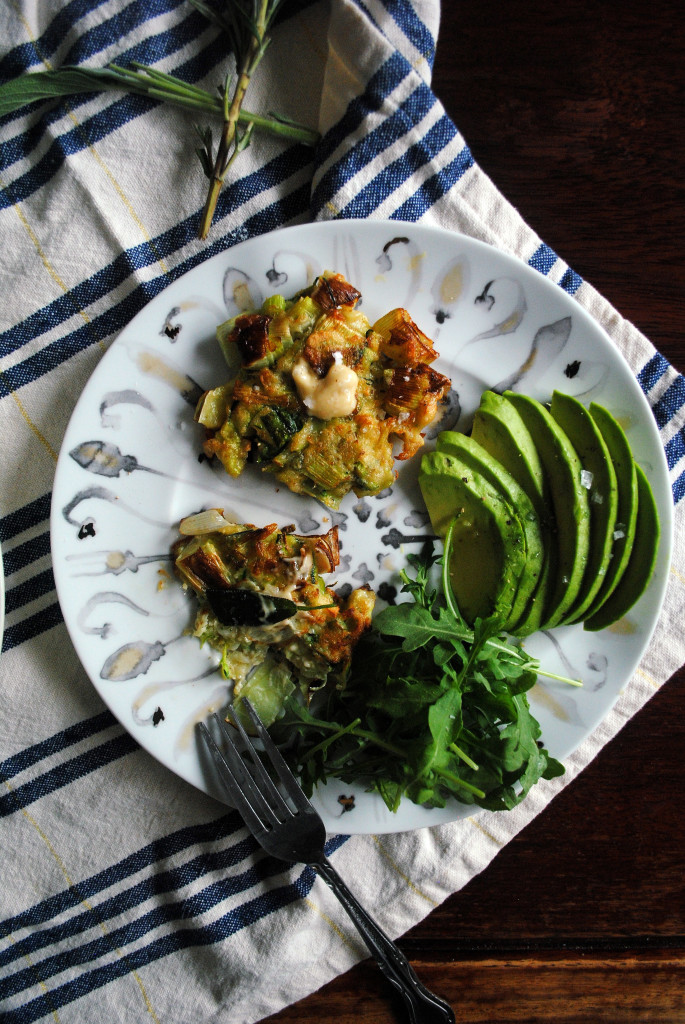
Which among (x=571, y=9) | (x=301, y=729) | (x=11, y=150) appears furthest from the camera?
(x=571, y=9)

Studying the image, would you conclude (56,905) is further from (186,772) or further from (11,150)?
(11,150)

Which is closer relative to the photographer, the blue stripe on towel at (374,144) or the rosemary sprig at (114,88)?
the rosemary sprig at (114,88)

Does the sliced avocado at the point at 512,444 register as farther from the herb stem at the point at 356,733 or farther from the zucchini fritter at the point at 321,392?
the herb stem at the point at 356,733

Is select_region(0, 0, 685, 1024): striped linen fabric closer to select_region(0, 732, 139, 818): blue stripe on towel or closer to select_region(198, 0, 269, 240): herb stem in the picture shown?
select_region(0, 732, 139, 818): blue stripe on towel

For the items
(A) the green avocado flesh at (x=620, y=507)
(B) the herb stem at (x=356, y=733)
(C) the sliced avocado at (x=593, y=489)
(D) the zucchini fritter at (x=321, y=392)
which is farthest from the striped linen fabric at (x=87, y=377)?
(A) the green avocado flesh at (x=620, y=507)

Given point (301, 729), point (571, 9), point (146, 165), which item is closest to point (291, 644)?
point (301, 729)
